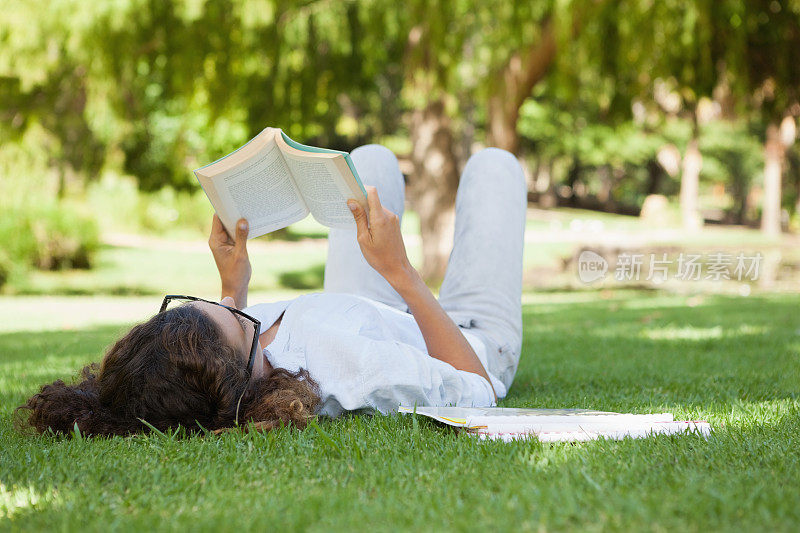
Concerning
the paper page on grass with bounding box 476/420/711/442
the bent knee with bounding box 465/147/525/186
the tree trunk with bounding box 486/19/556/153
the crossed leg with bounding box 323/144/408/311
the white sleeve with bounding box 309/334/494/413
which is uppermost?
the tree trunk with bounding box 486/19/556/153

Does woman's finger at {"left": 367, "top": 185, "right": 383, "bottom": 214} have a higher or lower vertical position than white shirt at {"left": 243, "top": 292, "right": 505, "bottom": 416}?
higher

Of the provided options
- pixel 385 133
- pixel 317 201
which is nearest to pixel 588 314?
pixel 317 201

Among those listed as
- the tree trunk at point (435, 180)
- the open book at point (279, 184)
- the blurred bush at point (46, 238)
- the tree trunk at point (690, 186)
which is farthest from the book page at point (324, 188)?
the tree trunk at point (690, 186)

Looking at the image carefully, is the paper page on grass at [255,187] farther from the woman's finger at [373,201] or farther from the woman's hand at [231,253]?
the woman's finger at [373,201]

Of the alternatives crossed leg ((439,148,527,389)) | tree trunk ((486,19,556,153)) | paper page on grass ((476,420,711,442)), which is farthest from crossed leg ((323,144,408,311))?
tree trunk ((486,19,556,153))

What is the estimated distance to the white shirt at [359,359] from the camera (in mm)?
2168

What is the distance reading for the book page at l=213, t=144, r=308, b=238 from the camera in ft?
8.02

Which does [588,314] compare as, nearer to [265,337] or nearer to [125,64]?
[265,337]

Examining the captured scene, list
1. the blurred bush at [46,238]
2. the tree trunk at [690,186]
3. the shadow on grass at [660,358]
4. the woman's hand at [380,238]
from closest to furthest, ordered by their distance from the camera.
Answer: the woman's hand at [380,238] → the shadow on grass at [660,358] → the blurred bush at [46,238] → the tree trunk at [690,186]

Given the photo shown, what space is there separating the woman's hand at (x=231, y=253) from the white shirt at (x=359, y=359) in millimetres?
221

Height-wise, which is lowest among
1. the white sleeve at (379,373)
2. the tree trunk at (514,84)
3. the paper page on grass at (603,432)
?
the paper page on grass at (603,432)

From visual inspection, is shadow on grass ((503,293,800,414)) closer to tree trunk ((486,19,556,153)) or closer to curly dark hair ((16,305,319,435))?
curly dark hair ((16,305,319,435))

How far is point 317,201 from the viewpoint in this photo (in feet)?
8.11

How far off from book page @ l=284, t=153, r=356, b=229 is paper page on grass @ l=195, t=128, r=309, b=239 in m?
0.06
